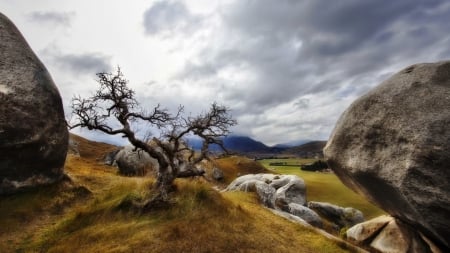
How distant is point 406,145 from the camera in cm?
1745

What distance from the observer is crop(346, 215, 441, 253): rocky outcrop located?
23.0 meters

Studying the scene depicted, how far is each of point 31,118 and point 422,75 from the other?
2450cm

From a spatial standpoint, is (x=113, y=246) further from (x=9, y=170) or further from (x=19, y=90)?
(x=19, y=90)

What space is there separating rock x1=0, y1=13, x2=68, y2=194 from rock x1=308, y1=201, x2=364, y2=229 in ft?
128

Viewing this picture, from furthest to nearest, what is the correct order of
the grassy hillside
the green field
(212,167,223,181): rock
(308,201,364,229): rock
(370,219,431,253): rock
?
(212,167,223,181): rock → the green field → (308,201,364,229): rock → (370,219,431,253): rock → the grassy hillside

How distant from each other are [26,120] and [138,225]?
1093 centimetres

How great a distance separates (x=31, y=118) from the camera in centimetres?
2188

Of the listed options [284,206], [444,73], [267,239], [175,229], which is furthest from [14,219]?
[444,73]

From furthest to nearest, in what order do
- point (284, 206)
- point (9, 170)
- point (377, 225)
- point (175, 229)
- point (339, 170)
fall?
1. point (284, 206)
2. point (377, 225)
3. point (339, 170)
4. point (9, 170)
5. point (175, 229)

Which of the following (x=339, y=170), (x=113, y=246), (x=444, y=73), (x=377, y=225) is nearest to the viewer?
(x=113, y=246)

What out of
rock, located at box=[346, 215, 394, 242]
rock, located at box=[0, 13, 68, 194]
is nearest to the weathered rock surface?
rock, located at box=[346, 215, 394, 242]

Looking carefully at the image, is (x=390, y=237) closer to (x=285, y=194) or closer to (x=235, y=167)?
(x=285, y=194)

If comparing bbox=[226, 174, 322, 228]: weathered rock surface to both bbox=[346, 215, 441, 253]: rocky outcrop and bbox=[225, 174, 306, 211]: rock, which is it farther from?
bbox=[346, 215, 441, 253]: rocky outcrop

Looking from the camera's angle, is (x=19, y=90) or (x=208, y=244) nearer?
(x=208, y=244)
